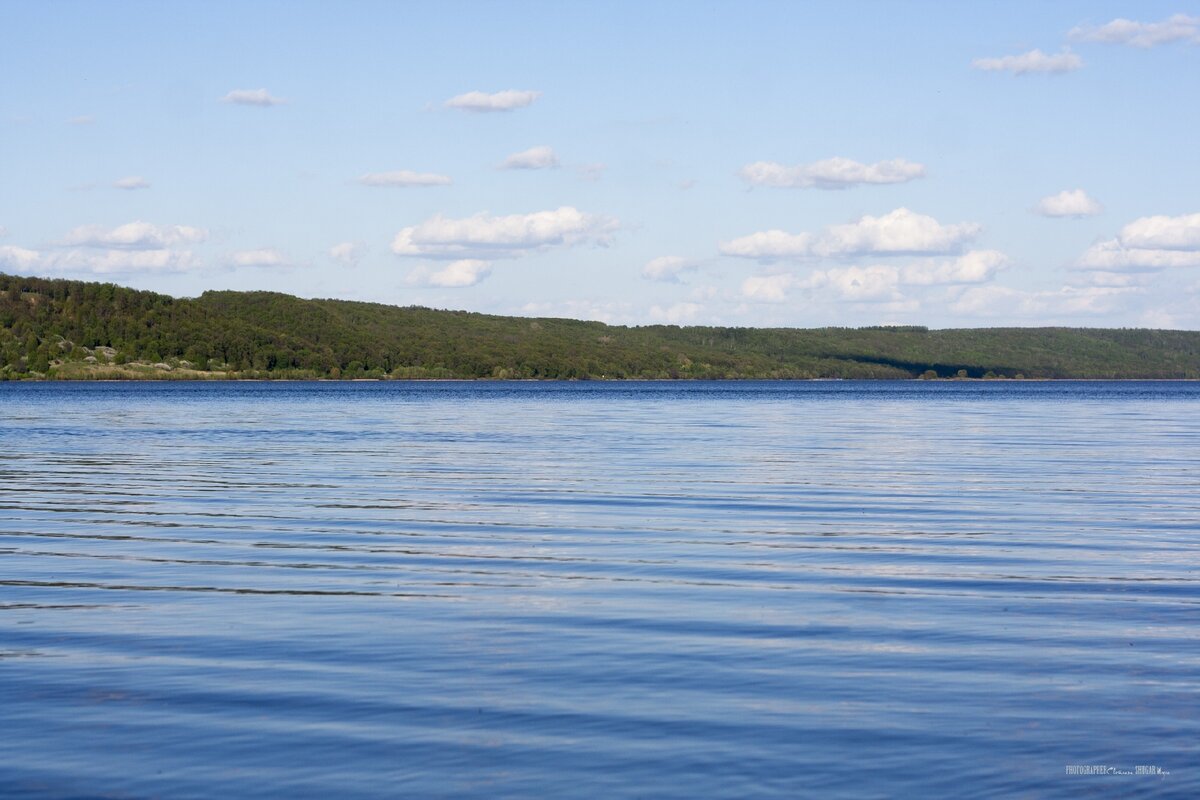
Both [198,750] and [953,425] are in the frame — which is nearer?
[198,750]

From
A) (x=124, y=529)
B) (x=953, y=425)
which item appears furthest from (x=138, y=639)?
(x=953, y=425)

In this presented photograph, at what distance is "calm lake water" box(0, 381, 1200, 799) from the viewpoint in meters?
9.55

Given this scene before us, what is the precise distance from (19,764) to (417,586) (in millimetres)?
7675

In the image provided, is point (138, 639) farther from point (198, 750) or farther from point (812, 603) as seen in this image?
point (812, 603)

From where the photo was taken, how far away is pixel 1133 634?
13.9 m

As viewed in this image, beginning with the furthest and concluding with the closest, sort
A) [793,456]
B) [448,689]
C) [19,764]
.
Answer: [793,456]
[448,689]
[19,764]

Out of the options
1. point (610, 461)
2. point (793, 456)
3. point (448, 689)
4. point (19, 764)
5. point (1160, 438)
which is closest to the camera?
point (19, 764)

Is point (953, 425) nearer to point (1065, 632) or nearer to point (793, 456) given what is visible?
point (793, 456)

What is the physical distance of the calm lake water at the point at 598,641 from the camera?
31.3 ft

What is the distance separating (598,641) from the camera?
534 inches

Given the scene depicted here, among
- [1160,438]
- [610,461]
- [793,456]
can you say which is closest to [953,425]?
[1160,438]

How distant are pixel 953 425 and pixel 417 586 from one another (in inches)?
2234

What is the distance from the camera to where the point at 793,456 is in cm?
4362

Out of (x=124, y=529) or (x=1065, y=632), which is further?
(x=124, y=529)
